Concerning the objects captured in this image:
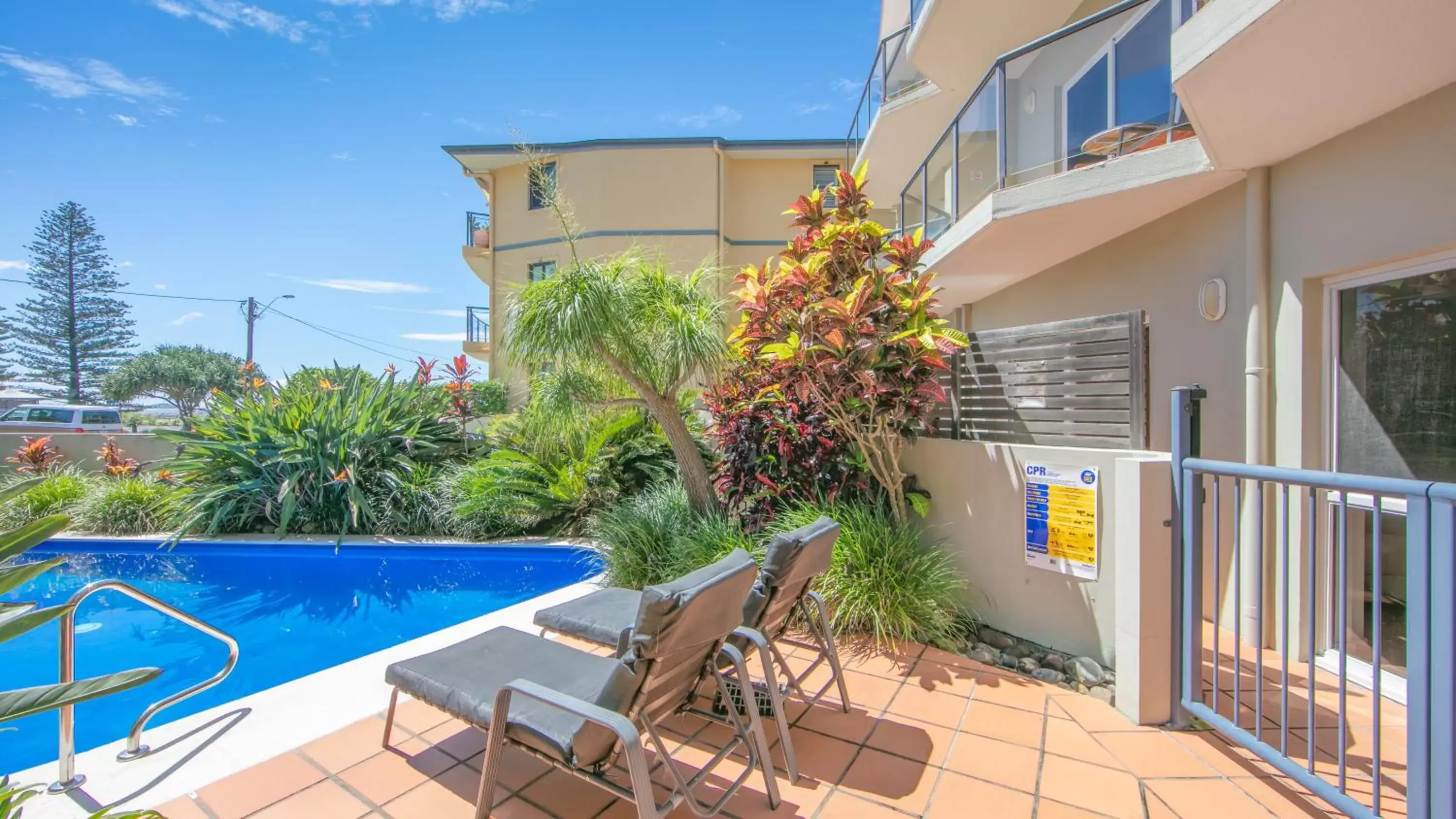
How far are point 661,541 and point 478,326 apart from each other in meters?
15.1

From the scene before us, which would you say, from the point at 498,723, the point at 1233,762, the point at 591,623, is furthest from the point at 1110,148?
the point at 498,723

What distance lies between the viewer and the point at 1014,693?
356 cm

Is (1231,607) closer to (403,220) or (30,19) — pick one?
(30,19)

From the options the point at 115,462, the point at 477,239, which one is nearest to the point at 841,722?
the point at 115,462

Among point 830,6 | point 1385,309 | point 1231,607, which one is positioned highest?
point 830,6

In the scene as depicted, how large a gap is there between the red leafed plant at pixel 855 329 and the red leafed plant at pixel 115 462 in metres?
11.4

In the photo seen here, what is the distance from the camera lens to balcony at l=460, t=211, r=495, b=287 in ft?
64.7

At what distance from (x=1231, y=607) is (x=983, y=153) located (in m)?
4.63

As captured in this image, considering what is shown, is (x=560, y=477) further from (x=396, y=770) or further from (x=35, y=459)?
(x=35, y=459)

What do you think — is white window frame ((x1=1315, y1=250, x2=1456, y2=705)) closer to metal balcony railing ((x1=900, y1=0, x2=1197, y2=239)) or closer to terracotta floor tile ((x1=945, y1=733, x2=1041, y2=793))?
metal balcony railing ((x1=900, y1=0, x2=1197, y2=239))

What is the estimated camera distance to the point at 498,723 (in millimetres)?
2252

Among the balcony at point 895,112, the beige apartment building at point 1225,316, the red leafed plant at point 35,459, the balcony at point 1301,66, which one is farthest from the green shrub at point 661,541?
the red leafed plant at point 35,459

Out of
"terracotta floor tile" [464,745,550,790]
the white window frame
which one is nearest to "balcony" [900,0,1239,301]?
the white window frame

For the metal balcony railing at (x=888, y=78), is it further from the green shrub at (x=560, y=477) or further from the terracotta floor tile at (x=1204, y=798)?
the terracotta floor tile at (x=1204, y=798)
